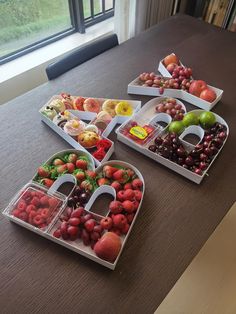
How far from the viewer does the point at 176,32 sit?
1.41 m

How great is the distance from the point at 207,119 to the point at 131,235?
485 millimetres

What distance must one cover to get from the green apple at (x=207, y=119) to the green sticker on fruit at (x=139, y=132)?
206 mm

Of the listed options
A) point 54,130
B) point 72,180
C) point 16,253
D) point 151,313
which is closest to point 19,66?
point 54,130

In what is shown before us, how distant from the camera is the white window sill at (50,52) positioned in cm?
157

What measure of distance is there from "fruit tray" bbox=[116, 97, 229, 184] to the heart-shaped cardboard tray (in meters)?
0.12

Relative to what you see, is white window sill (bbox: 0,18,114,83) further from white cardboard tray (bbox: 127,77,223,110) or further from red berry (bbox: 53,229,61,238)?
red berry (bbox: 53,229,61,238)

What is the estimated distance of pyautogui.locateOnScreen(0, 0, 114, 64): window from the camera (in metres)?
1.59

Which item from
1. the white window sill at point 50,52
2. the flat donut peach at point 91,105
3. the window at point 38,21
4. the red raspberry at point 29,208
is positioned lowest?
the white window sill at point 50,52

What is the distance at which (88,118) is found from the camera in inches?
38.9

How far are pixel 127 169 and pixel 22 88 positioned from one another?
1.07 meters

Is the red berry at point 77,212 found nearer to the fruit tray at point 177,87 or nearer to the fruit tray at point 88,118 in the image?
the fruit tray at point 88,118

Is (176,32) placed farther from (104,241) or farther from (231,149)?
(104,241)

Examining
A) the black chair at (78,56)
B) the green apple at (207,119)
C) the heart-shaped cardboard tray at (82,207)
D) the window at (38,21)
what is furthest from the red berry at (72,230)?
the window at (38,21)

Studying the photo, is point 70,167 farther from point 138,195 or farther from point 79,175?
point 138,195
